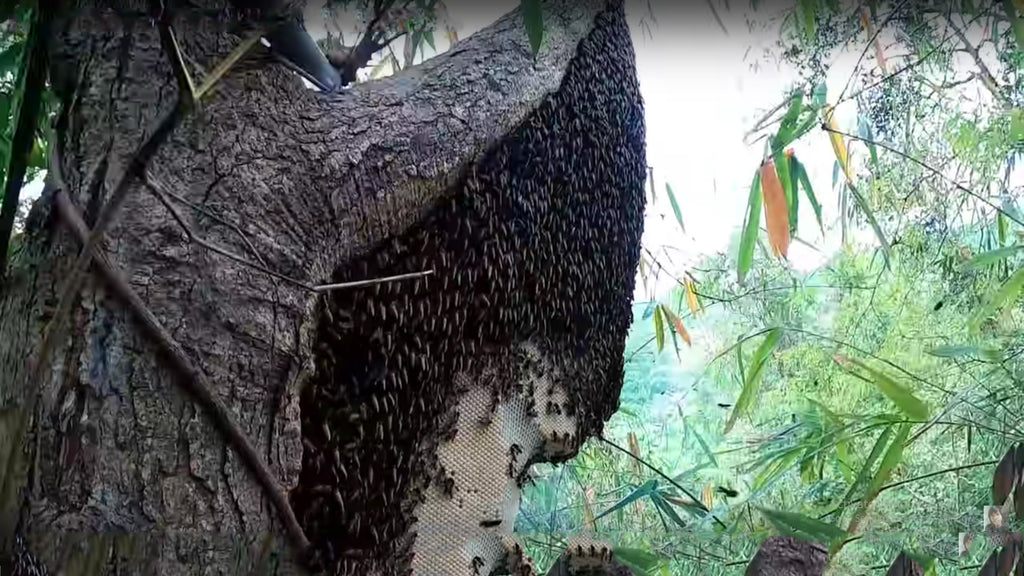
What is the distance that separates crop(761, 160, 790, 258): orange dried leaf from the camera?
1108 mm

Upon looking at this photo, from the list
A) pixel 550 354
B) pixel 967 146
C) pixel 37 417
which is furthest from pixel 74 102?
pixel 967 146

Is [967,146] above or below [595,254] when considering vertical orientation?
above

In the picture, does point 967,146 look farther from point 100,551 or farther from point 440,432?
point 100,551

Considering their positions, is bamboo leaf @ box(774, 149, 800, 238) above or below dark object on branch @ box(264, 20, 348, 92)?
above

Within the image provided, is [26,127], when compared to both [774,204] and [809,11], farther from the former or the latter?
[774,204]

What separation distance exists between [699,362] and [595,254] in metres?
0.82

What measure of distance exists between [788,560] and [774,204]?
1.90ft

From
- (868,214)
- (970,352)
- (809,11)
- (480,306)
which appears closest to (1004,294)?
(970,352)

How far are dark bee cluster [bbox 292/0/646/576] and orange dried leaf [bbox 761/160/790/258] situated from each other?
367mm

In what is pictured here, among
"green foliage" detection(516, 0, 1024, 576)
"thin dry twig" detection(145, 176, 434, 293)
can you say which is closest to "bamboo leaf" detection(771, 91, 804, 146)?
"green foliage" detection(516, 0, 1024, 576)

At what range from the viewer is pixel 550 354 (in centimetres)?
73

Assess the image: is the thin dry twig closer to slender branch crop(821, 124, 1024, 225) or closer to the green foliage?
the green foliage

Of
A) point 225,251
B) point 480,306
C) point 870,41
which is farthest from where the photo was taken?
point 870,41

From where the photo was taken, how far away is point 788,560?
0.67 meters
